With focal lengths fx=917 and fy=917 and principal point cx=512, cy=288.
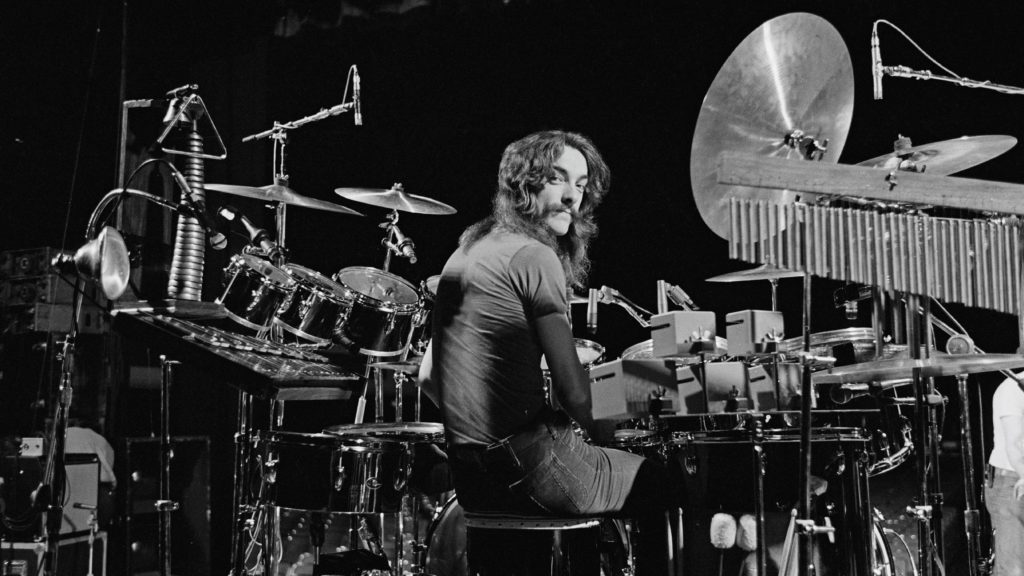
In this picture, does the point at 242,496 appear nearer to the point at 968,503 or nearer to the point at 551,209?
the point at 551,209

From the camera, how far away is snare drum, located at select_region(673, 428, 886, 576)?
3541 mm

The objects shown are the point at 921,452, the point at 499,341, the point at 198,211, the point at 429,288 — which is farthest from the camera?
the point at 429,288

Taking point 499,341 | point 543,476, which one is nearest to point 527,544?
point 543,476

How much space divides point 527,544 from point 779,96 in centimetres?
200

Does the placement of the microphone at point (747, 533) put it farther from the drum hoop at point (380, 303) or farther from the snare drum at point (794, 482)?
the drum hoop at point (380, 303)

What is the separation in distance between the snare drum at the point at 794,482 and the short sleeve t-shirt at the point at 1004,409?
6.25 ft

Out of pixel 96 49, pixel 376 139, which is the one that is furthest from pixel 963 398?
pixel 96 49

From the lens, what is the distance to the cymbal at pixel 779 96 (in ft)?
11.4

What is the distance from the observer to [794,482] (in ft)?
11.6

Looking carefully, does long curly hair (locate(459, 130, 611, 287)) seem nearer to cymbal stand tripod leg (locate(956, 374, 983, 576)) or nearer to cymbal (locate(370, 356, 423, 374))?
cymbal (locate(370, 356, 423, 374))

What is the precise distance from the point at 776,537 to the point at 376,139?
460 cm

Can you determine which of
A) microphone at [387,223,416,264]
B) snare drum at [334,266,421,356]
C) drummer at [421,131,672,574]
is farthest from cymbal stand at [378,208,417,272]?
drummer at [421,131,672,574]

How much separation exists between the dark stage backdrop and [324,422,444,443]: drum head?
2.02 meters

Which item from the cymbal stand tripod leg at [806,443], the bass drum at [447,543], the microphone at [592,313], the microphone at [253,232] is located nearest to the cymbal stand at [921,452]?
the cymbal stand tripod leg at [806,443]
